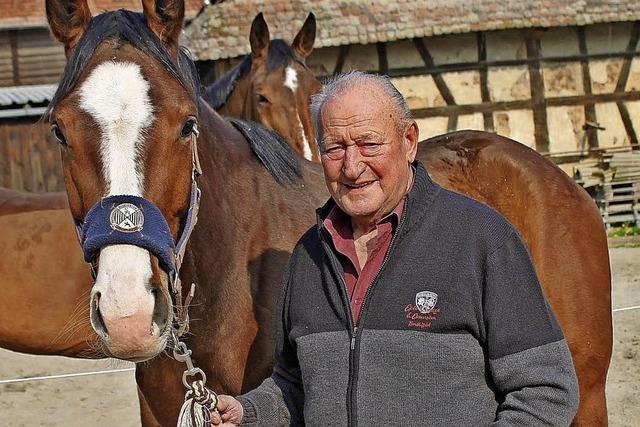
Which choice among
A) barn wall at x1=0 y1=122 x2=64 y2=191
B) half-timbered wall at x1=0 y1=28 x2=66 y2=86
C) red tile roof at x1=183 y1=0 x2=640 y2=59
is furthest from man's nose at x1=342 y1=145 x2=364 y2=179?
half-timbered wall at x1=0 y1=28 x2=66 y2=86

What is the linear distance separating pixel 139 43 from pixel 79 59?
0.17 m

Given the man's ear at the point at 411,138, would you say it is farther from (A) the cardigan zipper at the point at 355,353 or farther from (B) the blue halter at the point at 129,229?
(B) the blue halter at the point at 129,229

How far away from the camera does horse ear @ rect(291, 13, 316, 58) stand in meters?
6.27

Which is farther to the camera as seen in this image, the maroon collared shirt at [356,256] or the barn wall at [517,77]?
the barn wall at [517,77]

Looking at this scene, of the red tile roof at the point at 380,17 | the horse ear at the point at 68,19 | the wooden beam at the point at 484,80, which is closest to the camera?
the horse ear at the point at 68,19

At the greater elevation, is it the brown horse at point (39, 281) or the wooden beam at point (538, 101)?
the wooden beam at point (538, 101)

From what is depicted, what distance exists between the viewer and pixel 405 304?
6.36ft

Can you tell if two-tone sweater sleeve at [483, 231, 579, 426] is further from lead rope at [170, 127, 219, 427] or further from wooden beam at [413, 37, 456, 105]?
wooden beam at [413, 37, 456, 105]

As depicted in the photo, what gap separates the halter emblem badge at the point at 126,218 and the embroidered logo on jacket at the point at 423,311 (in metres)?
0.66

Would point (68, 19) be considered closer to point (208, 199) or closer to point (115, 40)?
point (115, 40)

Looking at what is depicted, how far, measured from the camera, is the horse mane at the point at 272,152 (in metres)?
3.14

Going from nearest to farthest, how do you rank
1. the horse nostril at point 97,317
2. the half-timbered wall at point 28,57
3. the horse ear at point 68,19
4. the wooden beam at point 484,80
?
the horse nostril at point 97,317 → the horse ear at point 68,19 → the wooden beam at point 484,80 → the half-timbered wall at point 28,57

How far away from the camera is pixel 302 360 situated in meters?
2.07

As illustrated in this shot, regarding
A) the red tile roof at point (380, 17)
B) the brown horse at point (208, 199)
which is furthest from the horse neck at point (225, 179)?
the red tile roof at point (380, 17)
